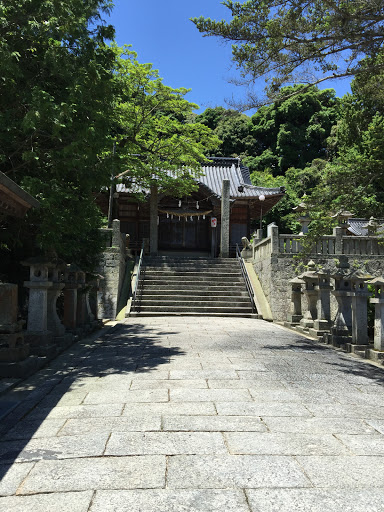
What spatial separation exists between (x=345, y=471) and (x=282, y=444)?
0.55 m

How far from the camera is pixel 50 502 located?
7.49ft

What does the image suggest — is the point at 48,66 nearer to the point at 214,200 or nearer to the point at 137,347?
the point at 137,347

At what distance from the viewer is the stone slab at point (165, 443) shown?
2953 mm

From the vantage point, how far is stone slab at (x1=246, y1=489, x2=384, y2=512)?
2200 millimetres

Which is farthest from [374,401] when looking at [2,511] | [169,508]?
[2,511]

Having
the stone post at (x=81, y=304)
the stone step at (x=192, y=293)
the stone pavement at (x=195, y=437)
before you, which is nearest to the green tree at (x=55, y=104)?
the stone post at (x=81, y=304)

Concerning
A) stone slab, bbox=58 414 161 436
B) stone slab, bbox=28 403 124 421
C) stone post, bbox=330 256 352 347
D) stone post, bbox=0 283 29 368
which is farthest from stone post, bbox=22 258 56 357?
stone post, bbox=330 256 352 347

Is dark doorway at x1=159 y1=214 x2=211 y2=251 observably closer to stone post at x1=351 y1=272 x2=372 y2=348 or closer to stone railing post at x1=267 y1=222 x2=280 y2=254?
stone railing post at x1=267 y1=222 x2=280 y2=254

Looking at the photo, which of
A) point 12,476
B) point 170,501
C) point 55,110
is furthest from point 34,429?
point 55,110

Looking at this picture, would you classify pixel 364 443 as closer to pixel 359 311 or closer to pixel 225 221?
pixel 359 311

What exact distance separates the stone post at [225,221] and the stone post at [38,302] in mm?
14192

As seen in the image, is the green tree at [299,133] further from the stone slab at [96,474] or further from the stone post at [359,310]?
the stone slab at [96,474]

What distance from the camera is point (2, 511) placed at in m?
2.21

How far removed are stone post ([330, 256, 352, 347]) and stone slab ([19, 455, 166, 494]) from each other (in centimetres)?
667
